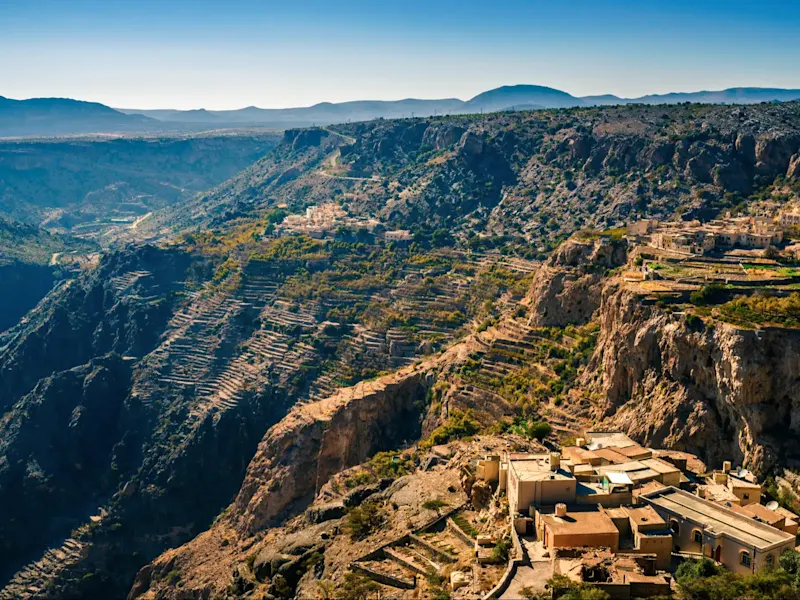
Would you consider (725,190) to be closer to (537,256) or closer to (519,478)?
(537,256)

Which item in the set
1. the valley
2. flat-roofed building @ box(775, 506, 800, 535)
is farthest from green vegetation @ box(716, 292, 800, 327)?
flat-roofed building @ box(775, 506, 800, 535)

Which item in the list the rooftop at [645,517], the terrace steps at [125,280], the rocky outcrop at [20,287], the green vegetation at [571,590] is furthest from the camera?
the rocky outcrop at [20,287]

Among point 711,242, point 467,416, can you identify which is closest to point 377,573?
point 467,416

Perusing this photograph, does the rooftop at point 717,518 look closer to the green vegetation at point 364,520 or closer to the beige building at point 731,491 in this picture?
the beige building at point 731,491

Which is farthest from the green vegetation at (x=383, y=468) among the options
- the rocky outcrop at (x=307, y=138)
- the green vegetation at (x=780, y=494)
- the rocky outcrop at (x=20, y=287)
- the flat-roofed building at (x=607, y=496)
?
the rocky outcrop at (x=307, y=138)

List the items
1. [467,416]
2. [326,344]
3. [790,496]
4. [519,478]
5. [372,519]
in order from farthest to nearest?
Result: [326,344]
[467,416]
[372,519]
[790,496]
[519,478]

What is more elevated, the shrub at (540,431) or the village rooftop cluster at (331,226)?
the village rooftop cluster at (331,226)

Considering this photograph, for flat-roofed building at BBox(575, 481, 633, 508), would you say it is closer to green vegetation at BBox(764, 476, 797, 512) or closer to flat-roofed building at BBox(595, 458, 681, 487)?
flat-roofed building at BBox(595, 458, 681, 487)
